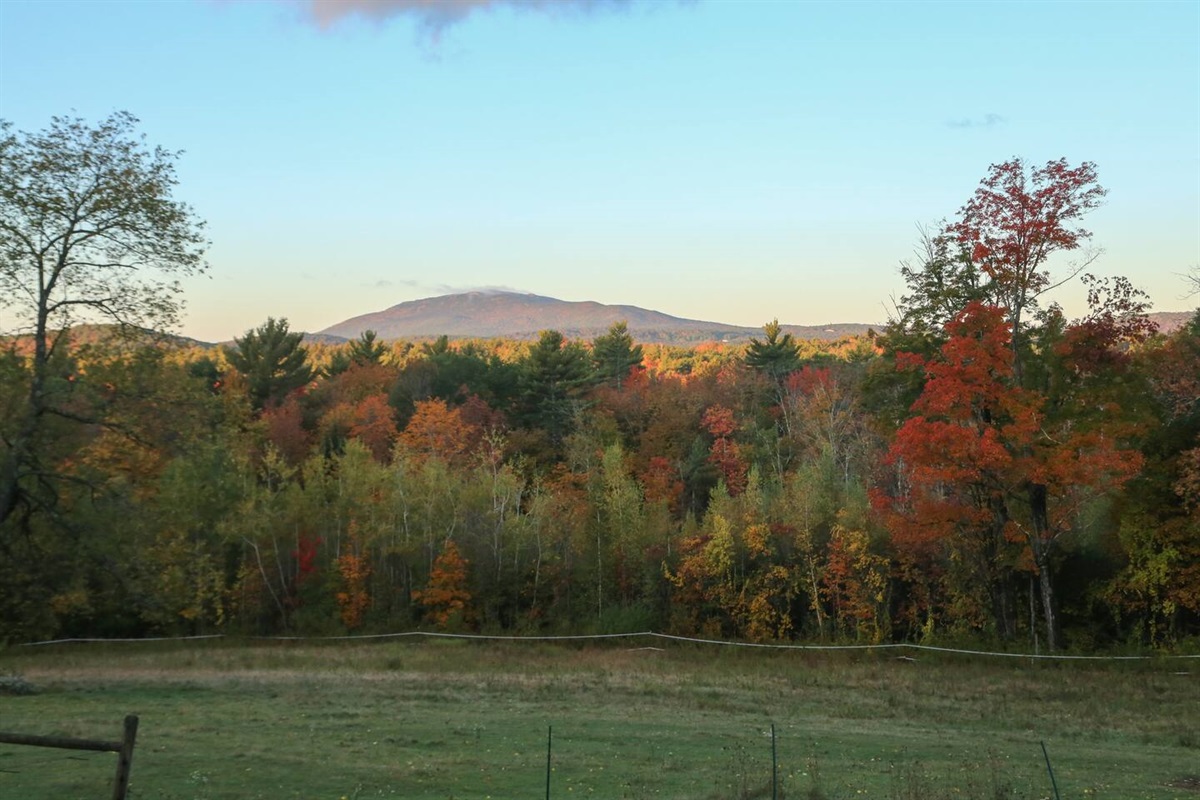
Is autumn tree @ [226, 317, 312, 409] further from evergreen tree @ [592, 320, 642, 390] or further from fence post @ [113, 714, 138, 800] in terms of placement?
fence post @ [113, 714, 138, 800]

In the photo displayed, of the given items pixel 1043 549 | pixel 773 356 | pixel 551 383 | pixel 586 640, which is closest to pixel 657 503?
pixel 586 640

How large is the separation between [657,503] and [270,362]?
4202 cm

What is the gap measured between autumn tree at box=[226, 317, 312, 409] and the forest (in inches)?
635

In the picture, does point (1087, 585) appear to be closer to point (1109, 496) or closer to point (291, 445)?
point (1109, 496)

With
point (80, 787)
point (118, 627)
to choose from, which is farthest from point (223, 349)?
point (80, 787)

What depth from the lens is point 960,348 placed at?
109 ft

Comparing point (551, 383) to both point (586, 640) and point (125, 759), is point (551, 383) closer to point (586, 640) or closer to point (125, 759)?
point (586, 640)

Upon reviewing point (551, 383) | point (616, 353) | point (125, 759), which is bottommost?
point (125, 759)

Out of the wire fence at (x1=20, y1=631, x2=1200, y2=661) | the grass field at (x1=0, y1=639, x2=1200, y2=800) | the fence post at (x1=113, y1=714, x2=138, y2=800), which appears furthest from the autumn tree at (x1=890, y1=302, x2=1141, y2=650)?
the fence post at (x1=113, y1=714, x2=138, y2=800)

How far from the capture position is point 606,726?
792 inches

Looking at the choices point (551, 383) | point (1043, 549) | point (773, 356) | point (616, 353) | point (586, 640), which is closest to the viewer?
point (1043, 549)

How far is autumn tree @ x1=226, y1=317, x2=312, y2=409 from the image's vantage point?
254ft

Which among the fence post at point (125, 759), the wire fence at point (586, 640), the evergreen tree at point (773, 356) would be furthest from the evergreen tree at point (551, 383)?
the fence post at point (125, 759)

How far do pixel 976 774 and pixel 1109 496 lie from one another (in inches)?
907
